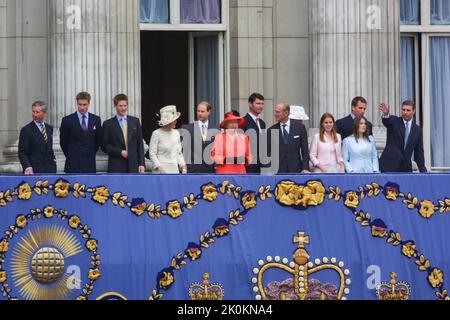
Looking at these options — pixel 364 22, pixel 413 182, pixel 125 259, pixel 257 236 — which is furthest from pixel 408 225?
pixel 364 22

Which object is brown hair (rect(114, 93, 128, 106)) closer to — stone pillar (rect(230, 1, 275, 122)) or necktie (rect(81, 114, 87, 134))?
necktie (rect(81, 114, 87, 134))

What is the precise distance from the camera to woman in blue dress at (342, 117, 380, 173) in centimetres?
1969

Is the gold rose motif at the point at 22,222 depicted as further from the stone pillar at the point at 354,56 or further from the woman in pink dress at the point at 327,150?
the stone pillar at the point at 354,56

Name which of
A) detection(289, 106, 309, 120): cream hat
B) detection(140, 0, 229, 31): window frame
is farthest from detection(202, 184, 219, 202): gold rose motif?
detection(140, 0, 229, 31): window frame

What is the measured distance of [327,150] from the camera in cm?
1986

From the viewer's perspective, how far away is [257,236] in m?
16.7

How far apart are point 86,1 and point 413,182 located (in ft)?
19.2

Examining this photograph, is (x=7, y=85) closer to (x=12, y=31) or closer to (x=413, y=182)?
(x=12, y=31)

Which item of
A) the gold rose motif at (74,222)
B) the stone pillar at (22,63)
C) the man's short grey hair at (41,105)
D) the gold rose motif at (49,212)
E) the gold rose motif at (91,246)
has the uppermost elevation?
the stone pillar at (22,63)

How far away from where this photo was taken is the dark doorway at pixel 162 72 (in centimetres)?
2386

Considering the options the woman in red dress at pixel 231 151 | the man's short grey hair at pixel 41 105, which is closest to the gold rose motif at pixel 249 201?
the woman in red dress at pixel 231 151

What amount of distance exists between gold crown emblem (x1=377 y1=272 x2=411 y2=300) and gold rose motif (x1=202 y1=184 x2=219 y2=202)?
1.97 m

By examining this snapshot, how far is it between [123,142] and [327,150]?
2.56 m

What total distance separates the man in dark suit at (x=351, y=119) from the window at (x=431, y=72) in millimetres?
2506
